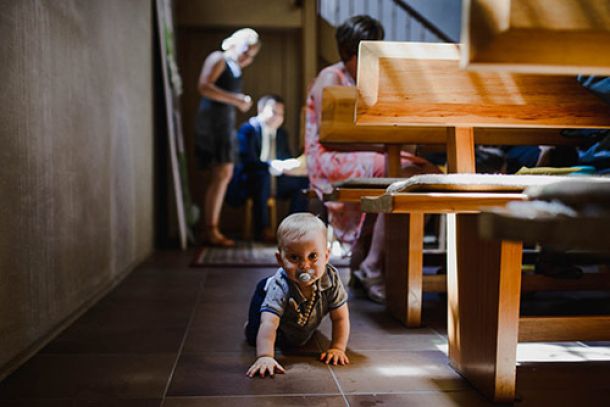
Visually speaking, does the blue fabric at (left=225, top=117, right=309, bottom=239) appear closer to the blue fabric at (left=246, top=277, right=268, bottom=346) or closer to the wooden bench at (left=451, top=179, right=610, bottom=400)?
the blue fabric at (left=246, top=277, right=268, bottom=346)

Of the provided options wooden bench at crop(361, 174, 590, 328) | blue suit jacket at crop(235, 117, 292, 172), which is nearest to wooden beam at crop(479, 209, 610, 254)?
wooden bench at crop(361, 174, 590, 328)

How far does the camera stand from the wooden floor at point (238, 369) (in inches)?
57.6

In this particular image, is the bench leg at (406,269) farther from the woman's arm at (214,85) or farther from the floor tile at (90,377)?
the woman's arm at (214,85)

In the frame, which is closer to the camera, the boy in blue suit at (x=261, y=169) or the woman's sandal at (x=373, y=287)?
the woman's sandal at (x=373, y=287)

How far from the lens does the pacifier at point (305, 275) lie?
169 centimetres

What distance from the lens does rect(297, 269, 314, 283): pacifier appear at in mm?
1693

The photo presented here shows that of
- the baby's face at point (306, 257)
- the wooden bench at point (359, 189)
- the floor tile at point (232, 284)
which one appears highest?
the wooden bench at point (359, 189)

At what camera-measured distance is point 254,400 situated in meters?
1.44

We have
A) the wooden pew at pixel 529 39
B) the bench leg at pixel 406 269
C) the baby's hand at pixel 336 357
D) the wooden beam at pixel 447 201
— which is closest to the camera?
the wooden pew at pixel 529 39

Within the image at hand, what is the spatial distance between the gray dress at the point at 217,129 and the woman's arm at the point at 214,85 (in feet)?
0.24

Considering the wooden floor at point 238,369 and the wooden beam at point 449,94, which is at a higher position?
the wooden beam at point 449,94

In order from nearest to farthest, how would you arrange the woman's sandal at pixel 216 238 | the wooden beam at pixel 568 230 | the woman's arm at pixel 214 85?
1. the wooden beam at pixel 568 230
2. the woman's arm at pixel 214 85
3. the woman's sandal at pixel 216 238

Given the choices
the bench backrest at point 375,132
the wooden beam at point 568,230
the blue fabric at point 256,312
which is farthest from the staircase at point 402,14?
the wooden beam at point 568,230

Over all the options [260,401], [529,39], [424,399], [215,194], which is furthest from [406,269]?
[215,194]
